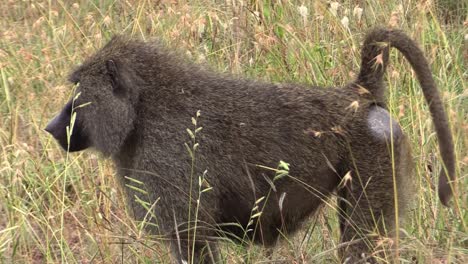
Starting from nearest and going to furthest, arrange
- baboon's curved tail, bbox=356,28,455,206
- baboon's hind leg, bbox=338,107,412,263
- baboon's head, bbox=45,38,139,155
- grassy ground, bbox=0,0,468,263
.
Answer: baboon's curved tail, bbox=356,28,455,206 < baboon's hind leg, bbox=338,107,412,263 < baboon's head, bbox=45,38,139,155 < grassy ground, bbox=0,0,468,263

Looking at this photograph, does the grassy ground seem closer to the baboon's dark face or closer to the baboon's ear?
the baboon's dark face

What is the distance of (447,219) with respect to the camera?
3643mm

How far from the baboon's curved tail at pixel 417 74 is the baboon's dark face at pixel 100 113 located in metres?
0.90

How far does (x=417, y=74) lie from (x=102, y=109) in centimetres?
Result: 118

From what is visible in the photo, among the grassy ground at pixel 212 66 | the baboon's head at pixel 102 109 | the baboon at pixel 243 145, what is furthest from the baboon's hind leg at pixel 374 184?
the baboon's head at pixel 102 109

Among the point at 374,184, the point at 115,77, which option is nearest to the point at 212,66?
the point at 115,77

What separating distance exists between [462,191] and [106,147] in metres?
1.43

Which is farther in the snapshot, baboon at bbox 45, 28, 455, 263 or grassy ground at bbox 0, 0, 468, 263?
grassy ground at bbox 0, 0, 468, 263

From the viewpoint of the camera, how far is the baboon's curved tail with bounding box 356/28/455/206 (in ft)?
10.5

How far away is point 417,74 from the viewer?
3312 mm

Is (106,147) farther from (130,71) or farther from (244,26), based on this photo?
(244,26)

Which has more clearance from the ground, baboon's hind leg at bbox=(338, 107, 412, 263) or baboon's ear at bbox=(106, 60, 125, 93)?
baboon's ear at bbox=(106, 60, 125, 93)

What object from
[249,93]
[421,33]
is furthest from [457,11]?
[249,93]

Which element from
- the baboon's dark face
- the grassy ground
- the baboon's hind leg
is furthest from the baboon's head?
the baboon's hind leg
